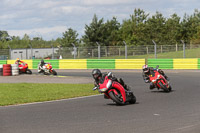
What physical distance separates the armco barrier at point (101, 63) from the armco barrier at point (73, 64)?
1.42ft

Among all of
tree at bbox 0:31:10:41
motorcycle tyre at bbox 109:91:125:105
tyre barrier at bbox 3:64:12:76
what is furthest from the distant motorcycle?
tree at bbox 0:31:10:41

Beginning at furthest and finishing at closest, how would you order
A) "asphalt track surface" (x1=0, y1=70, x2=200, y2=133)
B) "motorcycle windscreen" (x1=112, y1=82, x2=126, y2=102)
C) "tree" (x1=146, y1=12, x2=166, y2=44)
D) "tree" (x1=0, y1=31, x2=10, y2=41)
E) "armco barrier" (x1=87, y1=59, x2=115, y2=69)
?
"tree" (x1=0, y1=31, x2=10, y2=41) → "tree" (x1=146, y1=12, x2=166, y2=44) → "armco barrier" (x1=87, y1=59, x2=115, y2=69) → "motorcycle windscreen" (x1=112, y1=82, x2=126, y2=102) → "asphalt track surface" (x1=0, y1=70, x2=200, y2=133)

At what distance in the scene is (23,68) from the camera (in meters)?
26.8

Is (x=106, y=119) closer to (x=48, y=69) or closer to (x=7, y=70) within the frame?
(x=7, y=70)

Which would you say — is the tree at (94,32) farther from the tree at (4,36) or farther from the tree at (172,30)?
the tree at (4,36)

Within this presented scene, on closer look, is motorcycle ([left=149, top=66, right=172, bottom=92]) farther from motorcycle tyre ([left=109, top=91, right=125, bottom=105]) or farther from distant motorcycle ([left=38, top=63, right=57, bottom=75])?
distant motorcycle ([left=38, top=63, right=57, bottom=75])

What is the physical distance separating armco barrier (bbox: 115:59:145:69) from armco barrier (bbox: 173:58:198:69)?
2552 millimetres

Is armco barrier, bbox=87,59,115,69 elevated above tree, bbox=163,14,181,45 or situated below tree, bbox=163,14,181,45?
below

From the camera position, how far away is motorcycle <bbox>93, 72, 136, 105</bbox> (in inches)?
420

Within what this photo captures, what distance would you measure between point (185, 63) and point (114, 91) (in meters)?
19.9

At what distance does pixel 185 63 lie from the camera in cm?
2978

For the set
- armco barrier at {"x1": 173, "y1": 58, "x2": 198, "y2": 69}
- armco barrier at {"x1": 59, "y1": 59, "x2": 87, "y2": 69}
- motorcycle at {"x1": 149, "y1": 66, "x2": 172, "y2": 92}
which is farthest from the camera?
armco barrier at {"x1": 59, "y1": 59, "x2": 87, "y2": 69}

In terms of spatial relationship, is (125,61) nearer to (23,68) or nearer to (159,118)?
(23,68)

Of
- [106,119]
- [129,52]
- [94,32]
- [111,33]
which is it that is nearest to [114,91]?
[106,119]
